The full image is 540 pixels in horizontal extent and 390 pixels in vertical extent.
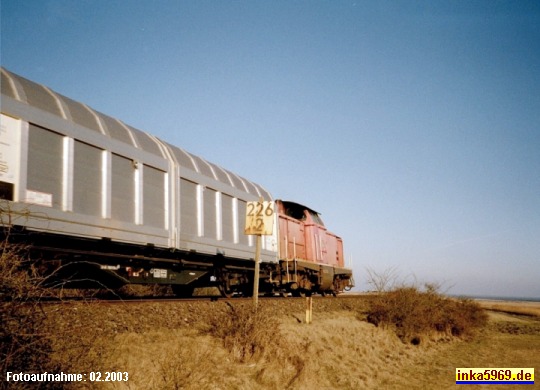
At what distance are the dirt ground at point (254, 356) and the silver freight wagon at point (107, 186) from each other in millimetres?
1563

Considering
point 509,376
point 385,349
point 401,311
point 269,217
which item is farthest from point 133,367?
point 401,311

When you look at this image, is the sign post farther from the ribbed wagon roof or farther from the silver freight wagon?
the ribbed wagon roof

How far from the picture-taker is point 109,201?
26.1 feet

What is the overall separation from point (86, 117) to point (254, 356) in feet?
18.2

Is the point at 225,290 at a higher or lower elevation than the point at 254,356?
higher

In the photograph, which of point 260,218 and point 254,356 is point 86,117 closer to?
point 260,218

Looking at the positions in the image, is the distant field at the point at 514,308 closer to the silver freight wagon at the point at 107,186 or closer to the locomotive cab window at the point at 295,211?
the locomotive cab window at the point at 295,211

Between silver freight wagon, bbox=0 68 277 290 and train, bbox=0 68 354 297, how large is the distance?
20 mm

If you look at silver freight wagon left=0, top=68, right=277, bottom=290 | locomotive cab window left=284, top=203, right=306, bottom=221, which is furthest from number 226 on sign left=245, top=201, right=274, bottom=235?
locomotive cab window left=284, top=203, right=306, bottom=221

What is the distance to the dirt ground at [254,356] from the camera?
14.7ft

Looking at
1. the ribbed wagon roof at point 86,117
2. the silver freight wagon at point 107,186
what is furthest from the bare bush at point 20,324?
the ribbed wagon roof at point 86,117

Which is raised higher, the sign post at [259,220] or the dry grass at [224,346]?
the sign post at [259,220]

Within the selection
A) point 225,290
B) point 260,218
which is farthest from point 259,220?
point 225,290

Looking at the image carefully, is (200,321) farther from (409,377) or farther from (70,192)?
(409,377)
